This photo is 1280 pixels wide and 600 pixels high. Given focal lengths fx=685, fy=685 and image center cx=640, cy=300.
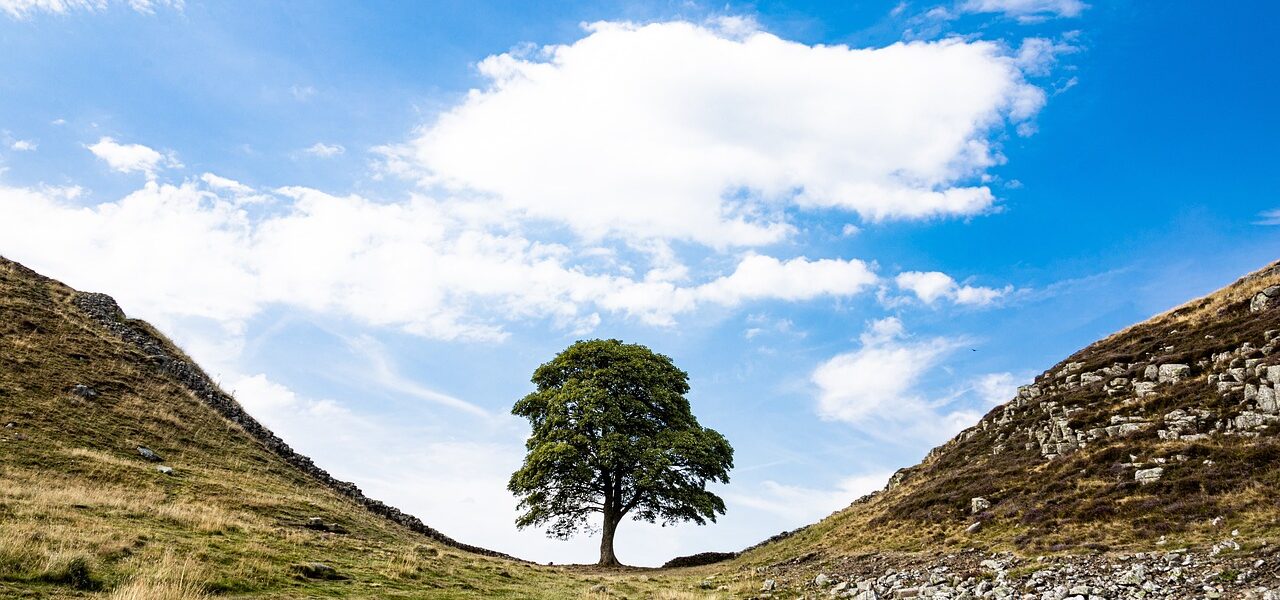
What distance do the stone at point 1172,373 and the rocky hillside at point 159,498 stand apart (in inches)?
1106

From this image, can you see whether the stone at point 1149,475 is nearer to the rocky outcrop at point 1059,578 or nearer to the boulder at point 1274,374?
the boulder at point 1274,374

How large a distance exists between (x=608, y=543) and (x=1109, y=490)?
27.6 metres

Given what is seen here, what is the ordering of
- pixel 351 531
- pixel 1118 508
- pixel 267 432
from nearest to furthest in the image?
pixel 1118 508
pixel 351 531
pixel 267 432

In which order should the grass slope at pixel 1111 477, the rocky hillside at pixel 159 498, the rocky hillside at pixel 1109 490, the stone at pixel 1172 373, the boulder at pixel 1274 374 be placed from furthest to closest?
the stone at pixel 1172 373 → the boulder at pixel 1274 374 → the grass slope at pixel 1111 477 → the rocky hillside at pixel 1109 490 → the rocky hillside at pixel 159 498

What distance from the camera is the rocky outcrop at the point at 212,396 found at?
39.8 meters

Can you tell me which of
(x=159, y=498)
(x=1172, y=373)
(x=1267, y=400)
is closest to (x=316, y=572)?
(x=159, y=498)

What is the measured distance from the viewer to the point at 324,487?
39.0m

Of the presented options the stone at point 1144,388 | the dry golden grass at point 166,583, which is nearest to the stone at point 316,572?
the dry golden grass at point 166,583

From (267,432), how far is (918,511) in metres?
39.7

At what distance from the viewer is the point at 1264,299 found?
38.3m

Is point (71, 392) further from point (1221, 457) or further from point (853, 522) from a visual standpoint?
point (1221, 457)

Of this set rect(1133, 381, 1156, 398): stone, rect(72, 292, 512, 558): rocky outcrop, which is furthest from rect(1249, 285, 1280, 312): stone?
rect(72, 292, 512, 558): rocky outcrop

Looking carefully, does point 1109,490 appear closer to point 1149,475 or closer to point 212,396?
point 1149,475

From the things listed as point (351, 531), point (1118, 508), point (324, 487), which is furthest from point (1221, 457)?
point (324, 487)
